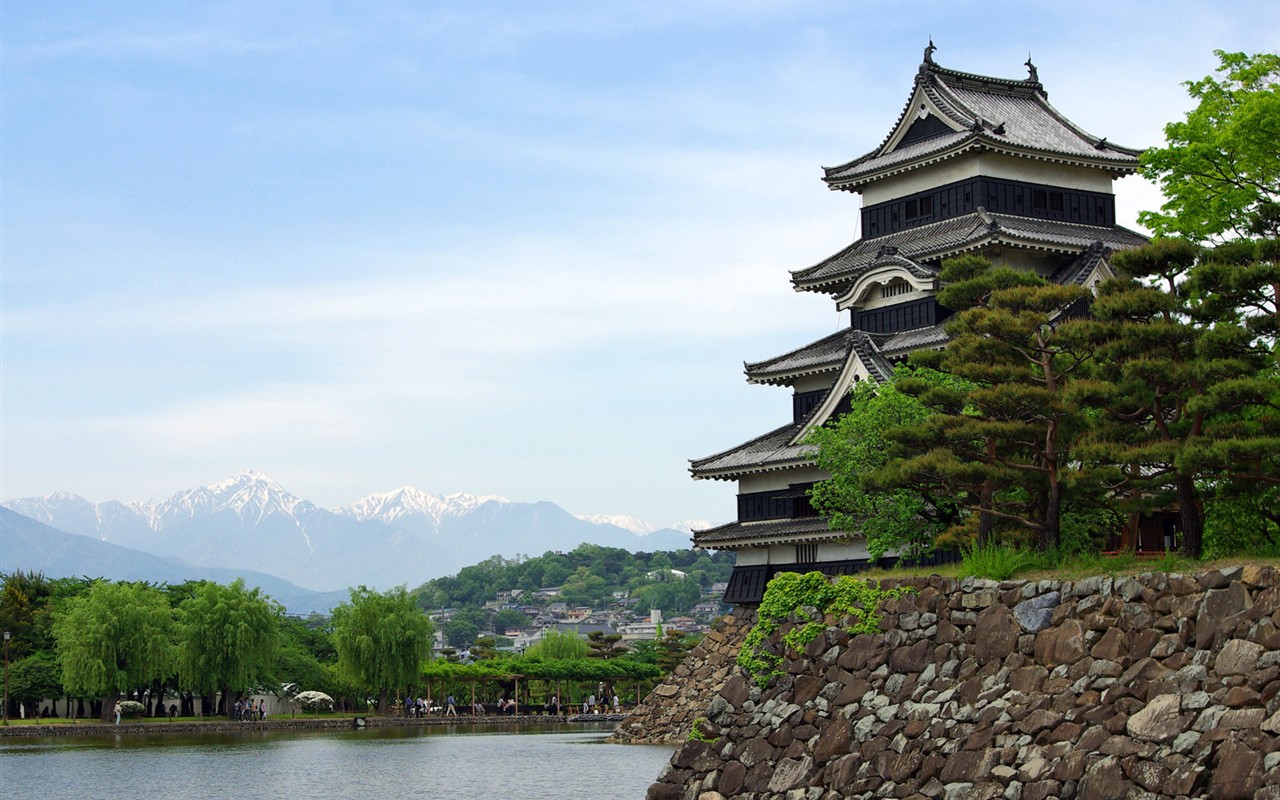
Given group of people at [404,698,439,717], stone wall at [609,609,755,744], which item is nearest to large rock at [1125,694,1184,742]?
stone wall at [609,609,755,744]

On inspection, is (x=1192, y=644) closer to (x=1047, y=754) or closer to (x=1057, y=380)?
(x=1047, y=754)

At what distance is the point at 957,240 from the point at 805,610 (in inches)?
690

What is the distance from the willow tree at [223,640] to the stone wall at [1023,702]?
36.3 m

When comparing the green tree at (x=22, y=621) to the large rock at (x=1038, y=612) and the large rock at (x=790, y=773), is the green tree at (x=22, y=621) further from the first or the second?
the large rock at (x=1038, y=612)

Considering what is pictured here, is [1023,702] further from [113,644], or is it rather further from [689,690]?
[113,644]

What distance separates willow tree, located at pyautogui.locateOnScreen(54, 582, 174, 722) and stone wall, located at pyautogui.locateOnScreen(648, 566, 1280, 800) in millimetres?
36925

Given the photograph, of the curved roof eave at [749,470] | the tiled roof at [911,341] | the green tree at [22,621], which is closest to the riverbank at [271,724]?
the green tree at [22,621]

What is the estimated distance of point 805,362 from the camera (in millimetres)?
44062

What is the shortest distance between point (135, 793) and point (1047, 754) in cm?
1993

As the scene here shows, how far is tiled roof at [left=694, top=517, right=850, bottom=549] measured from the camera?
4116 centimetres

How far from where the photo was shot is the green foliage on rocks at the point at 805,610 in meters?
24.9

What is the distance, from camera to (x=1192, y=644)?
19.4 meters

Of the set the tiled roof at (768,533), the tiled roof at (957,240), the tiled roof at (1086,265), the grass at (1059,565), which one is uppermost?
the tiled roof at (957,240)

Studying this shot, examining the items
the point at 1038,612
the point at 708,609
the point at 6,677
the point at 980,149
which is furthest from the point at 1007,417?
the point at 708,609
